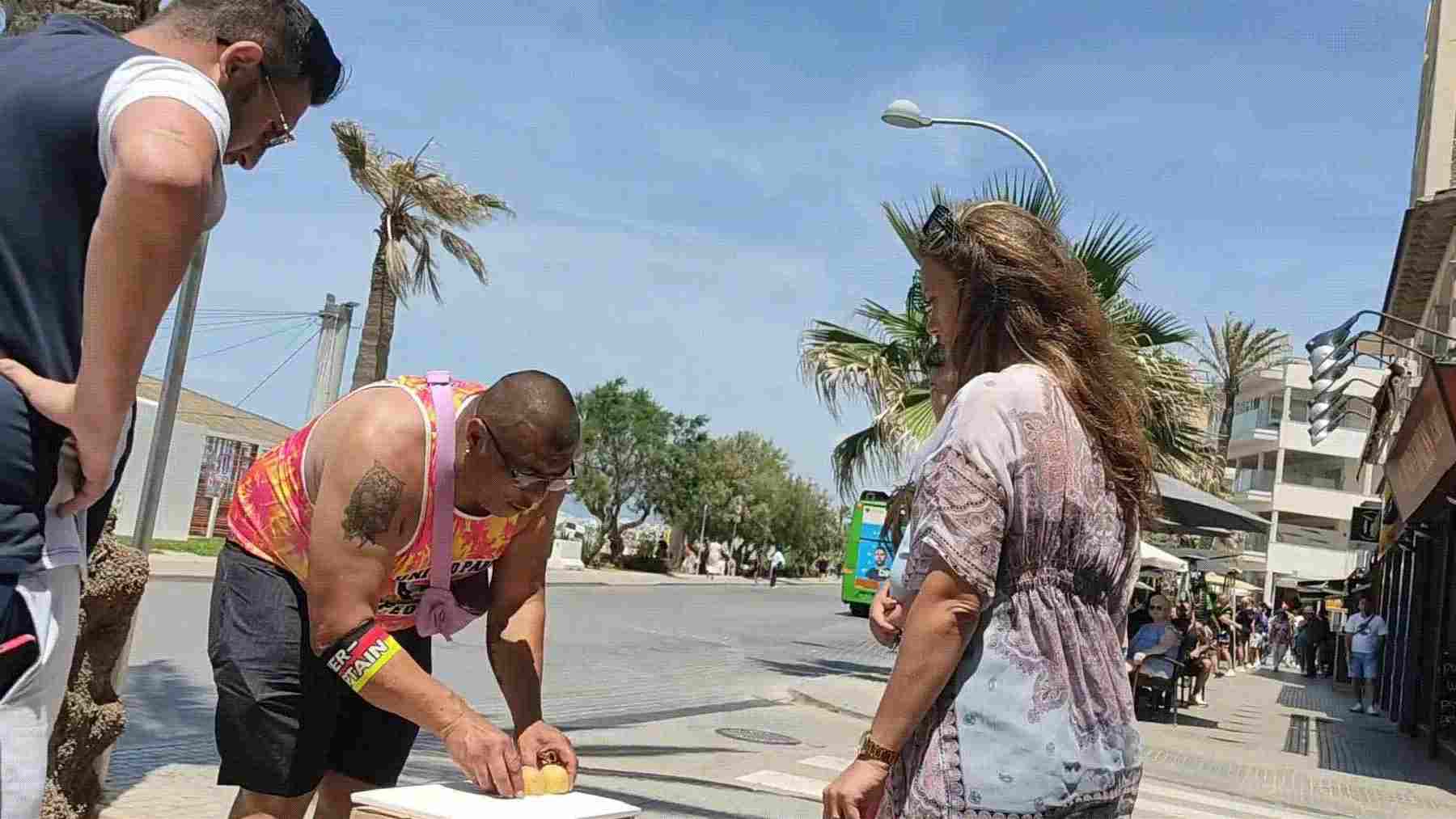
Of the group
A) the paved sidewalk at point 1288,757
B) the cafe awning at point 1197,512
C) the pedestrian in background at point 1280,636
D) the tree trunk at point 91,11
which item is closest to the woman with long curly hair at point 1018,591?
the tree trunk at point 91,11

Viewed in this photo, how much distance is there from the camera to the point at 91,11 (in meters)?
4.78

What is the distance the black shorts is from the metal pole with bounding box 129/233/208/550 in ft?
9.14

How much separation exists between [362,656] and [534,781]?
0.45 m

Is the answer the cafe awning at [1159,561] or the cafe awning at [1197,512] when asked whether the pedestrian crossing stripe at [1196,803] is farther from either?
the cafe awning at [1159,561]

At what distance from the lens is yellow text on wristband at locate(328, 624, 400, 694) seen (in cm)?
265

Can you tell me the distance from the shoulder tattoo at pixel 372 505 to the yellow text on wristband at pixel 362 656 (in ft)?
0.61

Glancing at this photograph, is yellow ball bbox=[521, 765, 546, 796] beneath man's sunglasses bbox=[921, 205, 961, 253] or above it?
beneath

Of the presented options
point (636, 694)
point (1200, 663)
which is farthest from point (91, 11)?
point (1200, 663)

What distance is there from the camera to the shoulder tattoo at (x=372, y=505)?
269cm

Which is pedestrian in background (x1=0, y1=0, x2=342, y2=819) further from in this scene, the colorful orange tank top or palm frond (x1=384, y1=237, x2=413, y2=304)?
palm frond (x1=384, y1=237, x2=413, y2=304)

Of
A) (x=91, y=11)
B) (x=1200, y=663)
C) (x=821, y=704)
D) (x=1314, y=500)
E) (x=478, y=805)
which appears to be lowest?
(x=821, y=704)

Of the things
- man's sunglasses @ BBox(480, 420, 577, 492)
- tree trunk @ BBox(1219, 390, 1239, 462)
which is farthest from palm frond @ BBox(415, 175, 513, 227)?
tree trunk @ BBox(1219, 390, 1239, 462)

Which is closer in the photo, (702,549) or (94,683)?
(94,683)

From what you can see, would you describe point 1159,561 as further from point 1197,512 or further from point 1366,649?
point 1197,512
